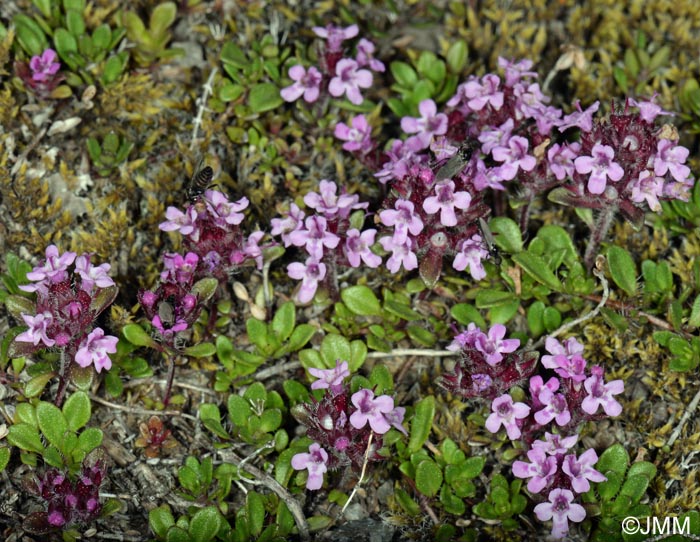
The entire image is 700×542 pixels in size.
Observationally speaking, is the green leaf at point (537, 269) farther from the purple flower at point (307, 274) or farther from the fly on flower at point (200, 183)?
the fly on flower at point (200, 183)

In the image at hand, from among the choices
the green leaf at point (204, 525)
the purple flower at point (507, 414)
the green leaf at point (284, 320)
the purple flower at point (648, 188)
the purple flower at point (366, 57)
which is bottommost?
the green leaf at point (204, 525)

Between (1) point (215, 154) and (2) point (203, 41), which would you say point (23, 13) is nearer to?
(2) point (203, 41)

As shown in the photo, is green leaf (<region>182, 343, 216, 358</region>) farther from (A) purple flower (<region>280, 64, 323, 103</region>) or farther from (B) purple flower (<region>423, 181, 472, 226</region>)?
(A) purple flower (<region>280, 64, 323, 103</region>)

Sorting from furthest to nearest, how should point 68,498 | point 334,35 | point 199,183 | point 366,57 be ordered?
1. point 366,57
2. point 334,35
3. point 199,183
4. point 68,498

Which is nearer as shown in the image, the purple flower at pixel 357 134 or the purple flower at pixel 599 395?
the purple flower at pixel 599 395

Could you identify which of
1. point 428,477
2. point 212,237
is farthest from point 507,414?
point 212,237

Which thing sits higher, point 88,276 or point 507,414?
point 88,276

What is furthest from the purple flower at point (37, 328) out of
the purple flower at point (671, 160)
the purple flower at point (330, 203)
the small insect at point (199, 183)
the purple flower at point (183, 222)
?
the purple flower at point (671, 160)

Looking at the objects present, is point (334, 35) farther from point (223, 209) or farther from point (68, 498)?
point (68, 498)
